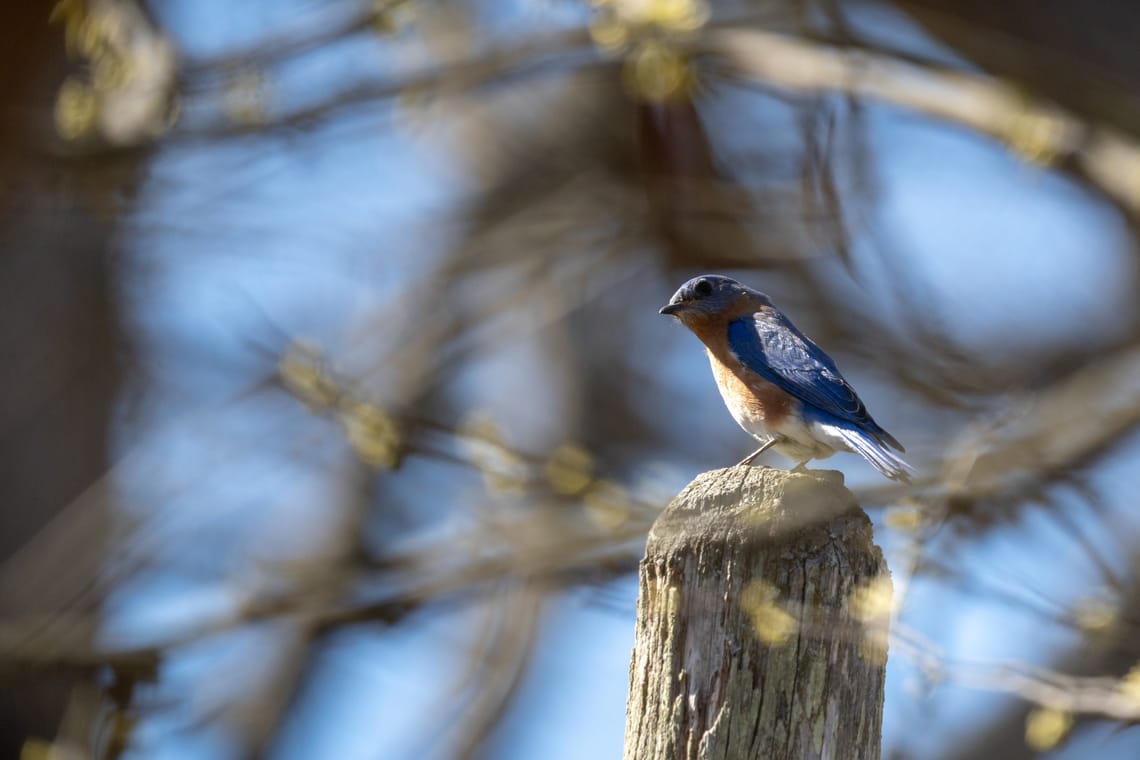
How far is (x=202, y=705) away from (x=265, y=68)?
3350 millimetres

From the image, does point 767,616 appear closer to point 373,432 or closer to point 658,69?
point 373,432

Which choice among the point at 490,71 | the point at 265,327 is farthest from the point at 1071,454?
the point at 265,327

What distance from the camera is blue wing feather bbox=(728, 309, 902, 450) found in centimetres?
376

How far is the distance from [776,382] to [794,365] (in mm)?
103

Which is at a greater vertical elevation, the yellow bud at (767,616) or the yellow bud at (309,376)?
the yellow bud at (309,376)

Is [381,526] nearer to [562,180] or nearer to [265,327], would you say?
[562,180]

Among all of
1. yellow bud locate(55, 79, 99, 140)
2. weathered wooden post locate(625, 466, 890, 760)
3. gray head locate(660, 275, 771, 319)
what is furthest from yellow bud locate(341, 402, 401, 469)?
weathered wooden post locate(625, 466, 890, 760)

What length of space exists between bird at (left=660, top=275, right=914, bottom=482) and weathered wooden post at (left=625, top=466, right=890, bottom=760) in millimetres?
Result: 1183

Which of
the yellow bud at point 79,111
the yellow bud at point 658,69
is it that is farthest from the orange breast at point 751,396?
the yellow bud at point 79,111

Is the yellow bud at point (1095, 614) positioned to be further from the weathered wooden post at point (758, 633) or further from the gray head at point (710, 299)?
the weathered wooden post at point (758, 633)

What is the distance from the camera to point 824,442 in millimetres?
3773

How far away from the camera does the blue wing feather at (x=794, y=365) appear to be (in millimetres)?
3756

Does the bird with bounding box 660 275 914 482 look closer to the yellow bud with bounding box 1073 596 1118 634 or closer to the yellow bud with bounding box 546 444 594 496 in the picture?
the yellow bud with bounding box 546 444 594 496

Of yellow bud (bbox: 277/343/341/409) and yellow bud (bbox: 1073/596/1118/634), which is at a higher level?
yellow bud (bbox: 277/343/341/409)
